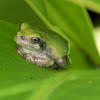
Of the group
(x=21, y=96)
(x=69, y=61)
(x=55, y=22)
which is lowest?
(x=21, y=96)

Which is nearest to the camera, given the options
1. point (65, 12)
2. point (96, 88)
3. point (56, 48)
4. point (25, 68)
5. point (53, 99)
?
point (53, 99)

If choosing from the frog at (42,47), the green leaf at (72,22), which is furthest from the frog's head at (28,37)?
the green leaf at (72,22)

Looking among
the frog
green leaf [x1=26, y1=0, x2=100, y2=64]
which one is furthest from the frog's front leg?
green leaf [x1=26, y1=0, x2=100, y2=64]

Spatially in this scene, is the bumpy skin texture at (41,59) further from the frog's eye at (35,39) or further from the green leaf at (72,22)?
the green leaf at (72,22)

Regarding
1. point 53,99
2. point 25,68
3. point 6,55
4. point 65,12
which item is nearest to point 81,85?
point 53,99

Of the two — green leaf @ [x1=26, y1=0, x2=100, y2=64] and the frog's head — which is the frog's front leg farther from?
green leaf @ [x1=26, y1=0, x2=100, y2=64]

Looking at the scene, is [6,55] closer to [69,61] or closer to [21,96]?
[21,96]

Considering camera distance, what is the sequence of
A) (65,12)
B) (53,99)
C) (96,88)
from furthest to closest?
(65,12) < (96,88) < (53,99)

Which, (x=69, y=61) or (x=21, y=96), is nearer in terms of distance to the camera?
(x=21, y=96)
